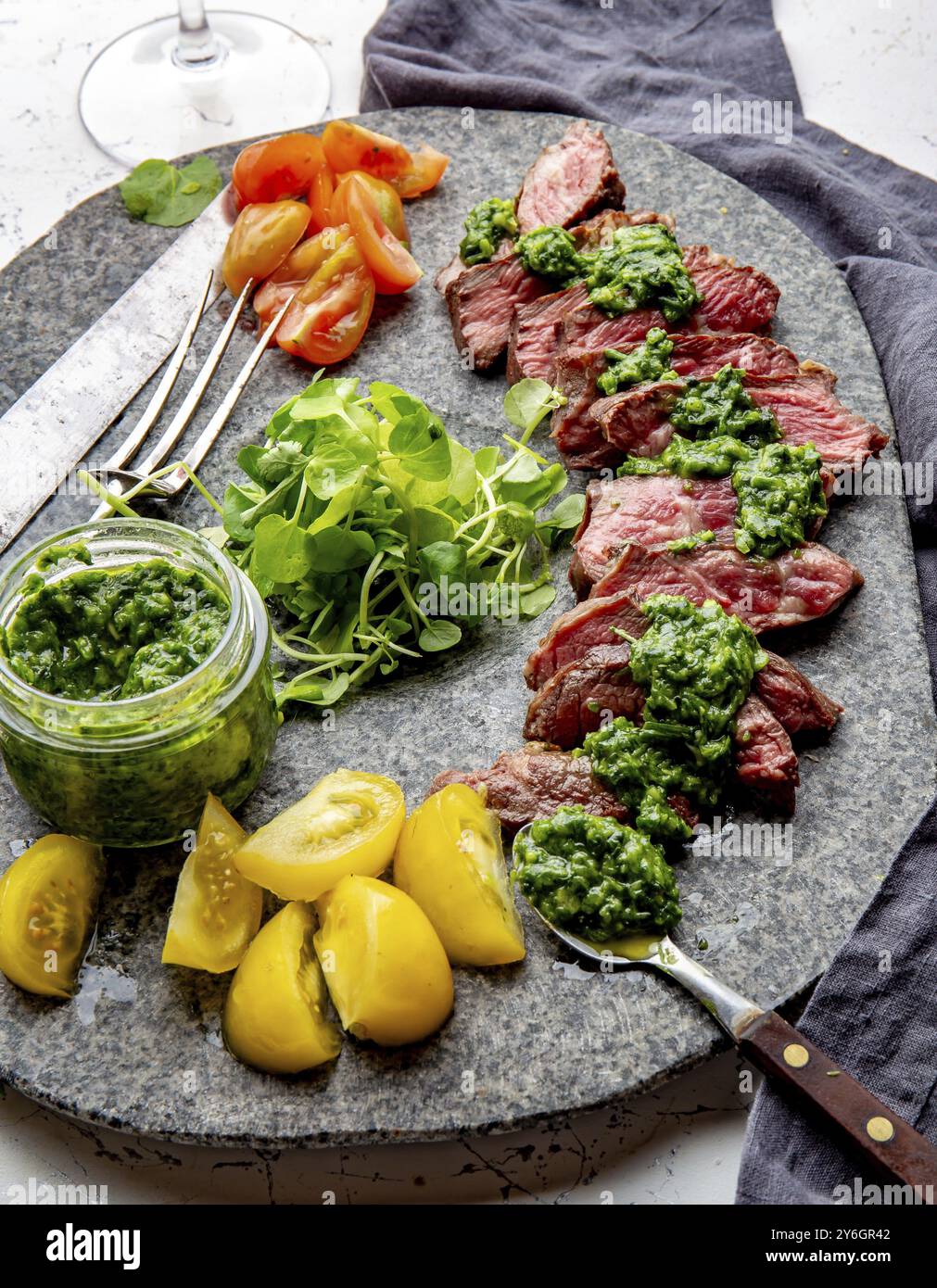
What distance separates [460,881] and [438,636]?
0.91 m

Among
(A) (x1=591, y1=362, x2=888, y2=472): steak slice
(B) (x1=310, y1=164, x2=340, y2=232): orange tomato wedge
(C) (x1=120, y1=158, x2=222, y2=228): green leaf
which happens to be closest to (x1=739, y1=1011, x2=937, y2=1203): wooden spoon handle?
(A) (x1=591, y1=362, x2=888, y2=472): steak slice

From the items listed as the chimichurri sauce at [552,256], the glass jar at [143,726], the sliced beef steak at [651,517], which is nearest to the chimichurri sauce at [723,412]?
the sliced beef steak at [651,517]

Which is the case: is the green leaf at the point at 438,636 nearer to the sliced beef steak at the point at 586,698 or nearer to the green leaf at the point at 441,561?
the green leaf at the point at 441,561

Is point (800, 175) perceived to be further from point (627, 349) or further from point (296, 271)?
point (296, 271)

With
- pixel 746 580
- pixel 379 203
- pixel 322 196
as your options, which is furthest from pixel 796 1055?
pixel 322 196

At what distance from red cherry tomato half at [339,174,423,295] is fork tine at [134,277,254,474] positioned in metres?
0.39

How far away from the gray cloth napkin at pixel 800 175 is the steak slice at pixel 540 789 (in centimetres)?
62

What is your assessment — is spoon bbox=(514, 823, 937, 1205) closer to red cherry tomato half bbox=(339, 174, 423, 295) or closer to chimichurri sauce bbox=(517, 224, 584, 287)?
chimichurri sauce bbox=(517, 224, 584, 287)

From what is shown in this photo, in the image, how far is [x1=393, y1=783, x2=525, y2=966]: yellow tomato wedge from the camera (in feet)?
9.30

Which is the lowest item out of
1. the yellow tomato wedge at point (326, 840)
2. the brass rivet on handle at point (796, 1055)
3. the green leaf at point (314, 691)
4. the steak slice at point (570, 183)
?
the brass rivet on handle at point (796, 1055)

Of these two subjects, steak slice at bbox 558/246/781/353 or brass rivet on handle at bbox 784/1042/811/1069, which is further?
steak slice at bbox 558/246/781/353

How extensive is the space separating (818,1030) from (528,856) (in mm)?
726

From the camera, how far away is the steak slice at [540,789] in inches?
119

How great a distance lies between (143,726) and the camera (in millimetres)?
2865
